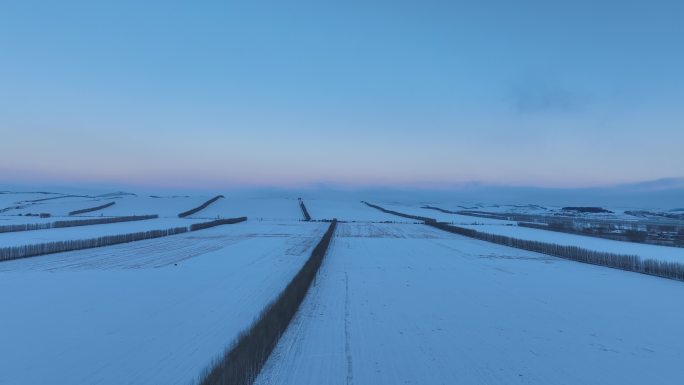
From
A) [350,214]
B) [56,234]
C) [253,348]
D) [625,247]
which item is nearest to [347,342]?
[253,348]

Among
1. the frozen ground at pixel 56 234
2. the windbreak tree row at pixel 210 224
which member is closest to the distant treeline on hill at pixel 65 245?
the frozen ground at pixel 56 234

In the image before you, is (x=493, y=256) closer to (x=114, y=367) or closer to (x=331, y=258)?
(x=331, y=258)

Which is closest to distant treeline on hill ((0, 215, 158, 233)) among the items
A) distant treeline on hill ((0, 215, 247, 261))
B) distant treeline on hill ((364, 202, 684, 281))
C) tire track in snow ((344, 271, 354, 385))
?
distant treeline on hill ((0, 215, 247, 261))

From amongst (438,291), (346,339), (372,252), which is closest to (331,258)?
(372,252)

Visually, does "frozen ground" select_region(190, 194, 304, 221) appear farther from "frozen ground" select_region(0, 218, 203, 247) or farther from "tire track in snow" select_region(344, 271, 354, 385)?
"tire track in snow" select_region(344, 271, 354, 385)

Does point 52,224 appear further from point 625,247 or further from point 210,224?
point 625,247

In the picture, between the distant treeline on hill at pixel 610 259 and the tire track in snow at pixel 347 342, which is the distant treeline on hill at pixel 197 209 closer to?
the distant treeline on hill at pixel 610 259
